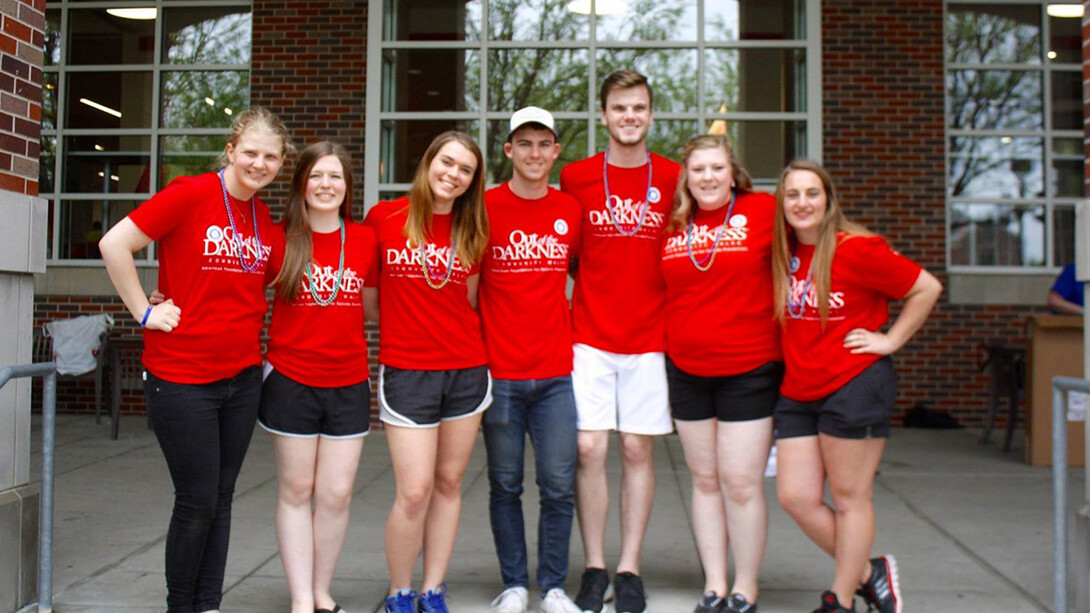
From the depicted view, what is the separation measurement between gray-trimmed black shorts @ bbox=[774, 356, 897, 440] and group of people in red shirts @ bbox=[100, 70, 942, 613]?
11 mm

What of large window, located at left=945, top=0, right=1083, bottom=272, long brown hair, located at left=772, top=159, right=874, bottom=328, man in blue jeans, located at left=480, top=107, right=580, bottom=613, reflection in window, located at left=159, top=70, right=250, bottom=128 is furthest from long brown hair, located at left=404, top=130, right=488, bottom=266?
large window, located at left=945, top=0, right=1083, bottom=272

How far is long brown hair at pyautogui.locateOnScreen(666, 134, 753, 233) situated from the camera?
3879mm

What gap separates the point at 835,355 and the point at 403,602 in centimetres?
188

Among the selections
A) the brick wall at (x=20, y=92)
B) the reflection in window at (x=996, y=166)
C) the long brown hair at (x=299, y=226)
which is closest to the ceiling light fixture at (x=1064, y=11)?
the reflection in window at (x=996, y=166)

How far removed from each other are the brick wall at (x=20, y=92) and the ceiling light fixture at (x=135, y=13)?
6420 millimetres

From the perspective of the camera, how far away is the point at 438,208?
12.6 feet

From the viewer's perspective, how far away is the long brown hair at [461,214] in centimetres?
378

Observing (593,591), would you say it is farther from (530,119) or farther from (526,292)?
(530,119)

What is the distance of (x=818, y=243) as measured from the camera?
12.1 feet

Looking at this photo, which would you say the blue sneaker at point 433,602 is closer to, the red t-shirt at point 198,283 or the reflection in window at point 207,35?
Result: the red t-shirt at point 198,283

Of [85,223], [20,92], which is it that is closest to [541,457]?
[20,92]

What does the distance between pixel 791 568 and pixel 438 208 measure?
7.96 ft

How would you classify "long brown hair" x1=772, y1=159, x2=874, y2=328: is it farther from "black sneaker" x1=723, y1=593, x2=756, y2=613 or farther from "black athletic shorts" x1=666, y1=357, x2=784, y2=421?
"black sneaker" x1=723, y1=593, x2=756, y2=613

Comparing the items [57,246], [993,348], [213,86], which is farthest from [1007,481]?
[57,246]
